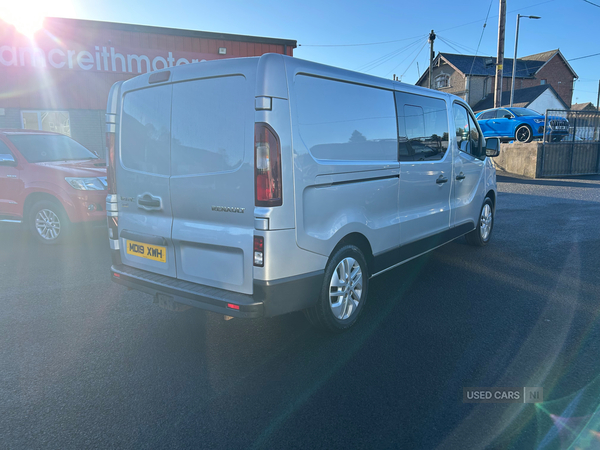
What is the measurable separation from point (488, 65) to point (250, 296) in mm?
49424

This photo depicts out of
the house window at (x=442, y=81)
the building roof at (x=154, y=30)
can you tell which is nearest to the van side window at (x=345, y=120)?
the building roof at (x=154, y=30)

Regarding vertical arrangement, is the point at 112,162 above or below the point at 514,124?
below

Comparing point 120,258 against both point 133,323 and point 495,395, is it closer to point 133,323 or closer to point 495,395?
point 133,323

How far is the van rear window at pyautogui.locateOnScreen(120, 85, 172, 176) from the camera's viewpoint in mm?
3461

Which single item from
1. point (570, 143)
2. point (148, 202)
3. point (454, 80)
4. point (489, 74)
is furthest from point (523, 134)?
point (454, 80)

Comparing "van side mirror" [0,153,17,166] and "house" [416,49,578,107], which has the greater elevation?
"house" [416,49,578,107]

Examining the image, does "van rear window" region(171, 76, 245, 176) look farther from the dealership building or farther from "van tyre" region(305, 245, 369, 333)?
the dealership building

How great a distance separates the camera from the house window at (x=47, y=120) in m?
15.5

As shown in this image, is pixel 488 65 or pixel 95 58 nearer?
pixel 95 58

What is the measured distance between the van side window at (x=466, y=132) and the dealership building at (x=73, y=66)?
1349 centimetres

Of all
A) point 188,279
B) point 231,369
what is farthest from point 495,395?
point 188,279

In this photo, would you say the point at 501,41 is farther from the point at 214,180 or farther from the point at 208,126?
the point at 214,180

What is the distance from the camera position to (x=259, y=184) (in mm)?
2961

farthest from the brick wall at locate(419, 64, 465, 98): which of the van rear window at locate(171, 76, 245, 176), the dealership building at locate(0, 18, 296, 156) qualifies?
the van rear window at locate(171, 76, 245, 176)
